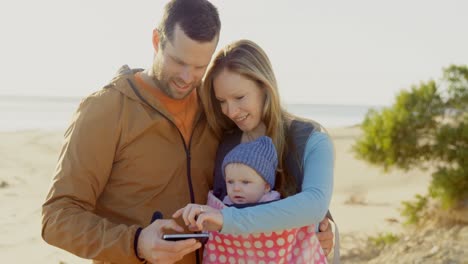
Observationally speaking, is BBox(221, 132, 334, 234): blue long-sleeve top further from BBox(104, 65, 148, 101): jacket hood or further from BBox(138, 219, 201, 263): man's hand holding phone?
BBox(104, 65, 148, 101): jacket hood

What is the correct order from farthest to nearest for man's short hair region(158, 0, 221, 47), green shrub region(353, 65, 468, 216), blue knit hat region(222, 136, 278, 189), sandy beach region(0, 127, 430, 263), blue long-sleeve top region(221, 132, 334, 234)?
sandy beach region(0, 127, 430, 263)
green shrub region(353, 65, 468, 216)
man's short hair region(158, 0, 221, 47)
blue knit hat region(222, 136, 278, 189)
blue long-sleeve top region(221, 132, 334, 234)

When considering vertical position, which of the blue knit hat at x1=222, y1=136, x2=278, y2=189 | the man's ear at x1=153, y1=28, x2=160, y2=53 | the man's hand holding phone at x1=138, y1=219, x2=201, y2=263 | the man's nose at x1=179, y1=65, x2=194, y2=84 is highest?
the man's ear at x1=153, y1=28, x2=160, y2=53

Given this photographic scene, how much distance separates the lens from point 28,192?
13.4 metres

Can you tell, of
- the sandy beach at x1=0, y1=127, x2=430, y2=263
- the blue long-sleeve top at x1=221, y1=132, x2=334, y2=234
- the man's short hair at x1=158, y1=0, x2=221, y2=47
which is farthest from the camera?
the sandy beach at x1=0, y1=127, x2=430, y2=263

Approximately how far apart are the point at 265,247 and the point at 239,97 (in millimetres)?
774

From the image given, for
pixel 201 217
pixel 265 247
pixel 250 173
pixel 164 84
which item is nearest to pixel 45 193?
pixel 164 84

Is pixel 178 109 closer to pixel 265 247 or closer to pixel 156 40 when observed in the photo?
pixel 156 40

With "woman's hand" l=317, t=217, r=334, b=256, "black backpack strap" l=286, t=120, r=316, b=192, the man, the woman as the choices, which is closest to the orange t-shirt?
the man

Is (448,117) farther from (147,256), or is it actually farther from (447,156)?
(147,256)

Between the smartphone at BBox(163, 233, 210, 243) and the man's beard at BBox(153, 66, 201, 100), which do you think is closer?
the smartphone at BBox(163, 233, 210, 243)

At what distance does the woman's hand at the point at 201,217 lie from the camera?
3.03 metres

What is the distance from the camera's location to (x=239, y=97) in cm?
366

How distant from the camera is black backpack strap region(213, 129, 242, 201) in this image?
368 centimetres

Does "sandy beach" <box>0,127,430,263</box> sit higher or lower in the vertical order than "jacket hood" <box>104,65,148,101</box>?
lower
